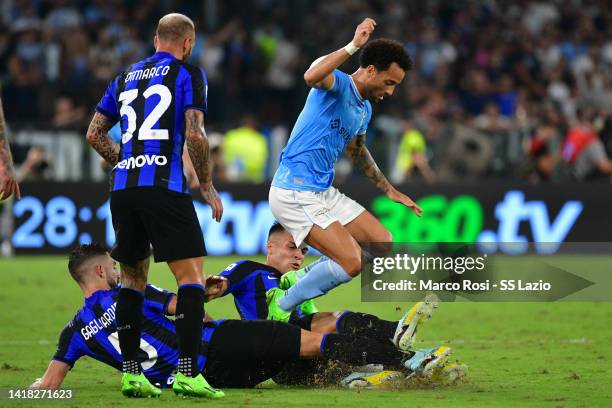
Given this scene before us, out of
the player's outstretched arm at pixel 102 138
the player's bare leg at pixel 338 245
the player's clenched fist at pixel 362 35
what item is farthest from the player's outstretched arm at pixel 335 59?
the player's outstretched arm at pixel 102 138

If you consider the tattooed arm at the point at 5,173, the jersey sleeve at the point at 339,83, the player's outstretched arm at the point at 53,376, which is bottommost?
the player's outstretched arm at the point at 53,376

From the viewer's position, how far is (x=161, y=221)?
678 cm

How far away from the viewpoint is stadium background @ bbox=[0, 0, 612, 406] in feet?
58.5

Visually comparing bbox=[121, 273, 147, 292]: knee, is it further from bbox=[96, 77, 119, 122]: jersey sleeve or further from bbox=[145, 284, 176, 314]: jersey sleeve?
bbox=[96, 77, 119, 122]: jersey sleeve

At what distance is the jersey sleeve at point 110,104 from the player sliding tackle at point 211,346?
894 millimetres

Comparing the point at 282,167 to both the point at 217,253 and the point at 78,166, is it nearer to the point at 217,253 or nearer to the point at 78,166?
the point at 217,253

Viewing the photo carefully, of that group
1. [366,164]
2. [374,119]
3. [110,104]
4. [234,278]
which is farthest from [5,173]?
[374,119]

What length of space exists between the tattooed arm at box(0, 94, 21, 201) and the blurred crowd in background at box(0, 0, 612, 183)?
11.7m

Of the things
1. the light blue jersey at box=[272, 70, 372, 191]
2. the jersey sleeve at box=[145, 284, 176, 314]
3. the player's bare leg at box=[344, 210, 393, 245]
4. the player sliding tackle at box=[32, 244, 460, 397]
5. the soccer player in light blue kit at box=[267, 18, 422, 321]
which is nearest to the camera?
the player sliding tackle at box=[32, 244, 460, 397]

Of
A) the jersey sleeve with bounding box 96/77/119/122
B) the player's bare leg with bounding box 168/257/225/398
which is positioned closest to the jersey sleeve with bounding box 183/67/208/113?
the jersey sleeve with bounding box 96/77/119/122

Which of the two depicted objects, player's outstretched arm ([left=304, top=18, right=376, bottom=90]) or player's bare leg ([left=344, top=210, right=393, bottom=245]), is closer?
player's outstretched arm ([left=304, top=18, right=376, bottom=90])

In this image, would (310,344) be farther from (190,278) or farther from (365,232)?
(365,232)

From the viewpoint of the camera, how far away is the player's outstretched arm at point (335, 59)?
297 inches
